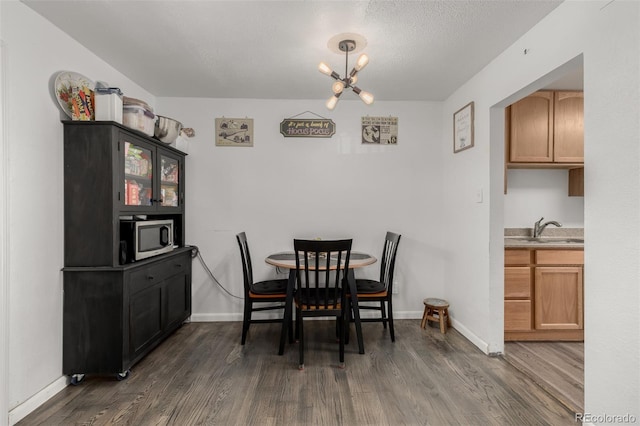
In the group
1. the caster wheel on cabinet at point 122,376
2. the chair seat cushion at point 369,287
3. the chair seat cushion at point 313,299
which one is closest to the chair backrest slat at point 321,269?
the chair seat cushion at point 313,299

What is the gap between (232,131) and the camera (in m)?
3.35

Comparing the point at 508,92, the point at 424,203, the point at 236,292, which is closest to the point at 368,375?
the point at 236,292

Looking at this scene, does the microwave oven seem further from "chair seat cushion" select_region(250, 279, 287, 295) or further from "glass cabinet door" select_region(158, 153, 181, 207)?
"chair seat cushion" select_region(250, 279, 287, 295)

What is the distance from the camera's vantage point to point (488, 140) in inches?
101

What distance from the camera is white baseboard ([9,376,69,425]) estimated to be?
1.73 metres

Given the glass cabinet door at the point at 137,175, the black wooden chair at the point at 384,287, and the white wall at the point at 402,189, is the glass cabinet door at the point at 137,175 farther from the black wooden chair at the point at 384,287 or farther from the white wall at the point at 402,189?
the black wooden chair at the point at 384,287

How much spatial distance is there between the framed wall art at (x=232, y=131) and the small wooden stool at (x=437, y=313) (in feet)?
8.46

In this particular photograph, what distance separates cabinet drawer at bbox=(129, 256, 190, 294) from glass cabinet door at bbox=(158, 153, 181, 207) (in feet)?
1.76

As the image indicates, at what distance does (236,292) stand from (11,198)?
206 centimetres

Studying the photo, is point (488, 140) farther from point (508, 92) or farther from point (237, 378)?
point (237, 378)

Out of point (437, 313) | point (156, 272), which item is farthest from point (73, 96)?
point (437, 313)

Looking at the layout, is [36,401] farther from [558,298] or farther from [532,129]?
[532,129]

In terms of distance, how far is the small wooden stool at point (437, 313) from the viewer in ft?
9.96

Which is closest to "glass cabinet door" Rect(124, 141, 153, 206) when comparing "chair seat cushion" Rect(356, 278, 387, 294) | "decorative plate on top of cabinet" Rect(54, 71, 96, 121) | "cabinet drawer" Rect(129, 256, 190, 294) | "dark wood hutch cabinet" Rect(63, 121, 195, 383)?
"dark wood hutch cabinet" Rect(63, 121, 195, 383)
